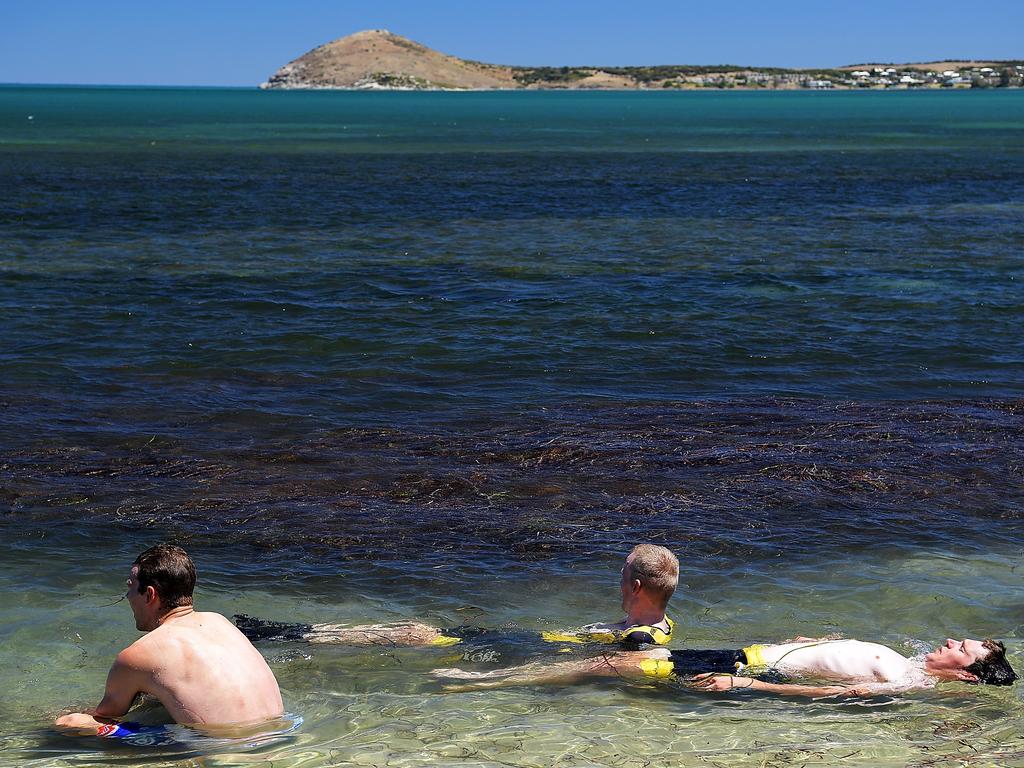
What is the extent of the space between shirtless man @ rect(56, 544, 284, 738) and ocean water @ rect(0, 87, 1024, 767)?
0.21 metres

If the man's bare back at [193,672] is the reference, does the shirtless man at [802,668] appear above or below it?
below

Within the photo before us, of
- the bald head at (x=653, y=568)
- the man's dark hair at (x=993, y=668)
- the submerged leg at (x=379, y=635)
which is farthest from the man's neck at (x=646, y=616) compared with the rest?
the man's dark hair at (x=993, y=668)

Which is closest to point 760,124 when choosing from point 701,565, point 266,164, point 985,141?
point 985,141

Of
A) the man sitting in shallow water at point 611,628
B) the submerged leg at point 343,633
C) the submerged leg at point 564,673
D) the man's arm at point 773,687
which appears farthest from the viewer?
the submerged leg at point 343,633

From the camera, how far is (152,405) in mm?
15906

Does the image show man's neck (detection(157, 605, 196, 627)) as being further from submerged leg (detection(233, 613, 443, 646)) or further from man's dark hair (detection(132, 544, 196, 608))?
submerged leg (detection(233, 613, 443, 646))

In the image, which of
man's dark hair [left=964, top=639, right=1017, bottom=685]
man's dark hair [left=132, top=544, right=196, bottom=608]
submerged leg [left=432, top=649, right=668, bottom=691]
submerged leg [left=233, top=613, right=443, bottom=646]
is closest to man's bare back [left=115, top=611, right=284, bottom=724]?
man's dark hair [left=132, top=544, right=196, bottom=608]

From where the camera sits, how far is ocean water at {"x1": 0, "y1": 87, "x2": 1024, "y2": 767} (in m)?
7.83

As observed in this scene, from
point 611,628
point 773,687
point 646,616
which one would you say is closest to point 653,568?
point 646,616

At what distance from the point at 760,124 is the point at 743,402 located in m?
107

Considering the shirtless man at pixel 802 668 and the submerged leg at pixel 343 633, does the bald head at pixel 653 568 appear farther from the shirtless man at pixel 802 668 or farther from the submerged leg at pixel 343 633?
the submerged leg at pixel 343 633

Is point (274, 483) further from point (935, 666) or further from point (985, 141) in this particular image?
point (985, 141)

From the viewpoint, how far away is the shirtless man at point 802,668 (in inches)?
316

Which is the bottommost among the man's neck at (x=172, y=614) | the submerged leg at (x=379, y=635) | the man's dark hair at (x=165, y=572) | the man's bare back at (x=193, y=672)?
the submerged leg at (x=379, y=635)
